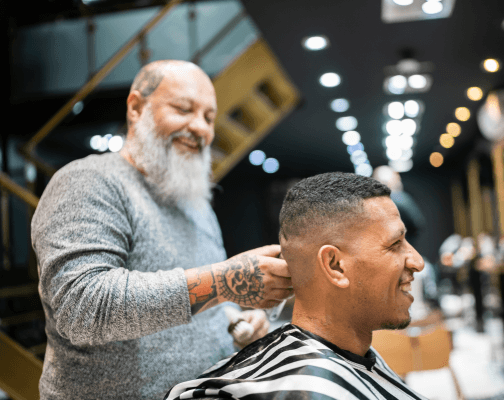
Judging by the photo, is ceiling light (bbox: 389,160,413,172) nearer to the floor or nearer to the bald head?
the floor

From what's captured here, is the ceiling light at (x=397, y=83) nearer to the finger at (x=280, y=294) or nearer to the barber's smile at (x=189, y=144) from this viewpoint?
the barber's smile at (x=189, y=144)

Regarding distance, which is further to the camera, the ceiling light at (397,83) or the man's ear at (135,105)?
the ceiling light at (397,83)

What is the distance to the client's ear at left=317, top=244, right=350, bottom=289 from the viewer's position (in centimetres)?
99

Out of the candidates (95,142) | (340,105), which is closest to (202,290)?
(95,142)

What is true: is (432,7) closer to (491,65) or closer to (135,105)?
(491,65)

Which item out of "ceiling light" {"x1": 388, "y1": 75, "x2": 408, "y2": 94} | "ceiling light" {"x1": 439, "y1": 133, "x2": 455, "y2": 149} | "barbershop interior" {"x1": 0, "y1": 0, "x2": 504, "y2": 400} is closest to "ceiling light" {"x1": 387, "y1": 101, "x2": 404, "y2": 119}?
"barbershop interior" {"x1": 0, "y1": 0, "x2": 504, "y2": 400}

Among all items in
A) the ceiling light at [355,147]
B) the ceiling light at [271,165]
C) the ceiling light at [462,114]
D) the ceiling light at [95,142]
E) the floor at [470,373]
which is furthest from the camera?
the ceiling light at [271,165]

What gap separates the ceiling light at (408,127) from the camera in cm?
707

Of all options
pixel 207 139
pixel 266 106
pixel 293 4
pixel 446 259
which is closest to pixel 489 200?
pixel 446 259

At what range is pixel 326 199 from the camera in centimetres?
102

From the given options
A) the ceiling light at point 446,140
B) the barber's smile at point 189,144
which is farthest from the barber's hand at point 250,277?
the ceiling light at point 446,140

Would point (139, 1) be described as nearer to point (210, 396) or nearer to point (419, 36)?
point (419, 36)

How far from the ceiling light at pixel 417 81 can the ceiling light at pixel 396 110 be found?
1.14 metres

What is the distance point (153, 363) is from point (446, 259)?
5080 mm
